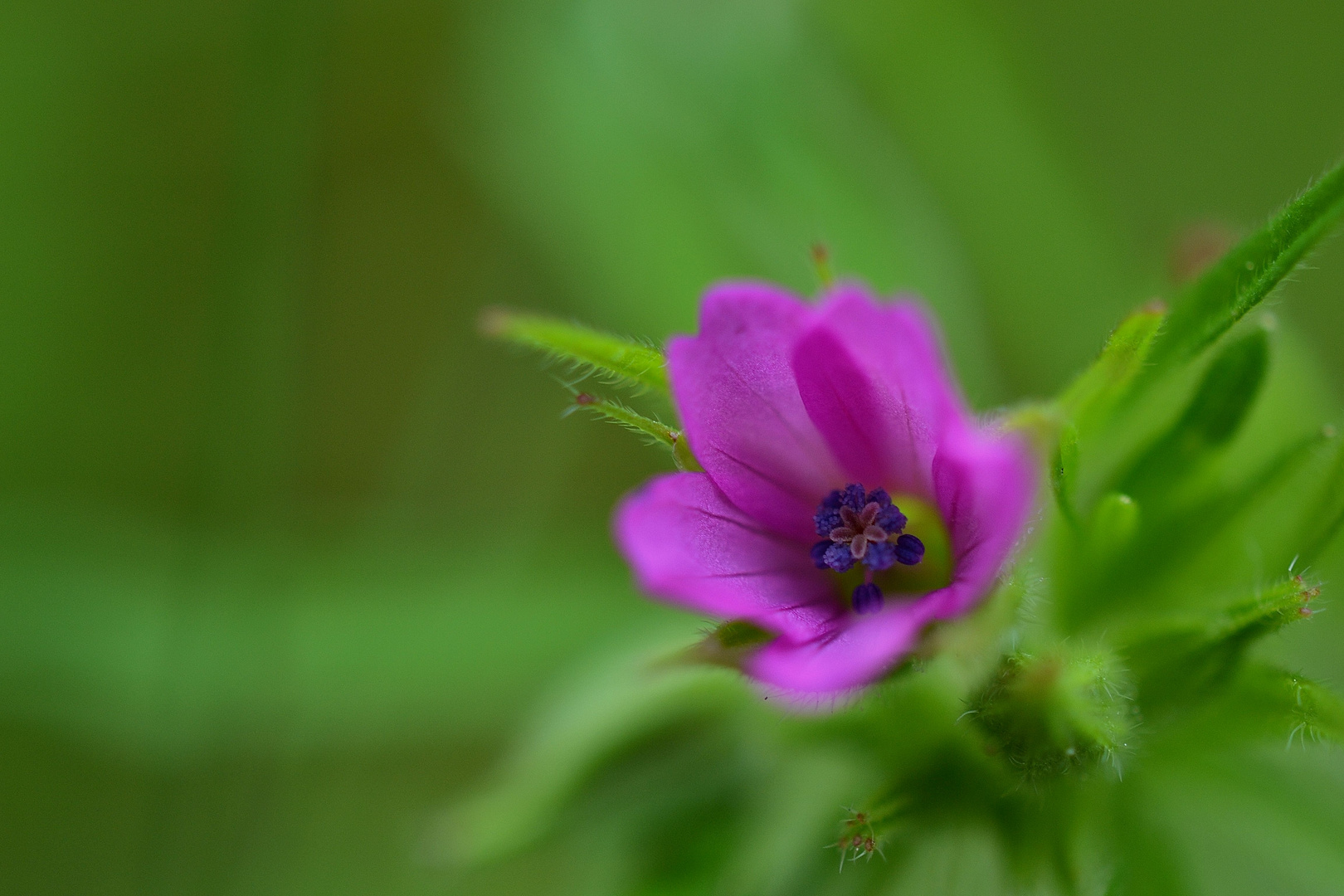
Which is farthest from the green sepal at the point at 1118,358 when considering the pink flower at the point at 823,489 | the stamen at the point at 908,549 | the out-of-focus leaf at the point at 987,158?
the out-of-focus leaf at the point at 987,158

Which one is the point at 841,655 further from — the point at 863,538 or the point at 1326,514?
the point at 1326,514

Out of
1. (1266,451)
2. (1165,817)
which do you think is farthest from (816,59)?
(1165,817)

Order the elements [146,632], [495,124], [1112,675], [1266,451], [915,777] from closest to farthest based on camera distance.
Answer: [1112,675], [915,777], [1266,451], [146,632], [495,124]

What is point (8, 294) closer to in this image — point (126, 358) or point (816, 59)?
point (126, 358)

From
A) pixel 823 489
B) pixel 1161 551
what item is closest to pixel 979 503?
pixel 823 489

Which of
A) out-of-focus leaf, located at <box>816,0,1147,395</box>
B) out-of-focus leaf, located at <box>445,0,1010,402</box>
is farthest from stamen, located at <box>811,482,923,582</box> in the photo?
out-of-focus leaf, located at <box>816,0,1147,395</box>

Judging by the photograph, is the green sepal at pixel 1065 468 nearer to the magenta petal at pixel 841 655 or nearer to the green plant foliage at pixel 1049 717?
the green plant foliage at pixel 1049 717

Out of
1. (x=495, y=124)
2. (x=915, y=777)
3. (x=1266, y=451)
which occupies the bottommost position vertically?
(x=915, y=777)
